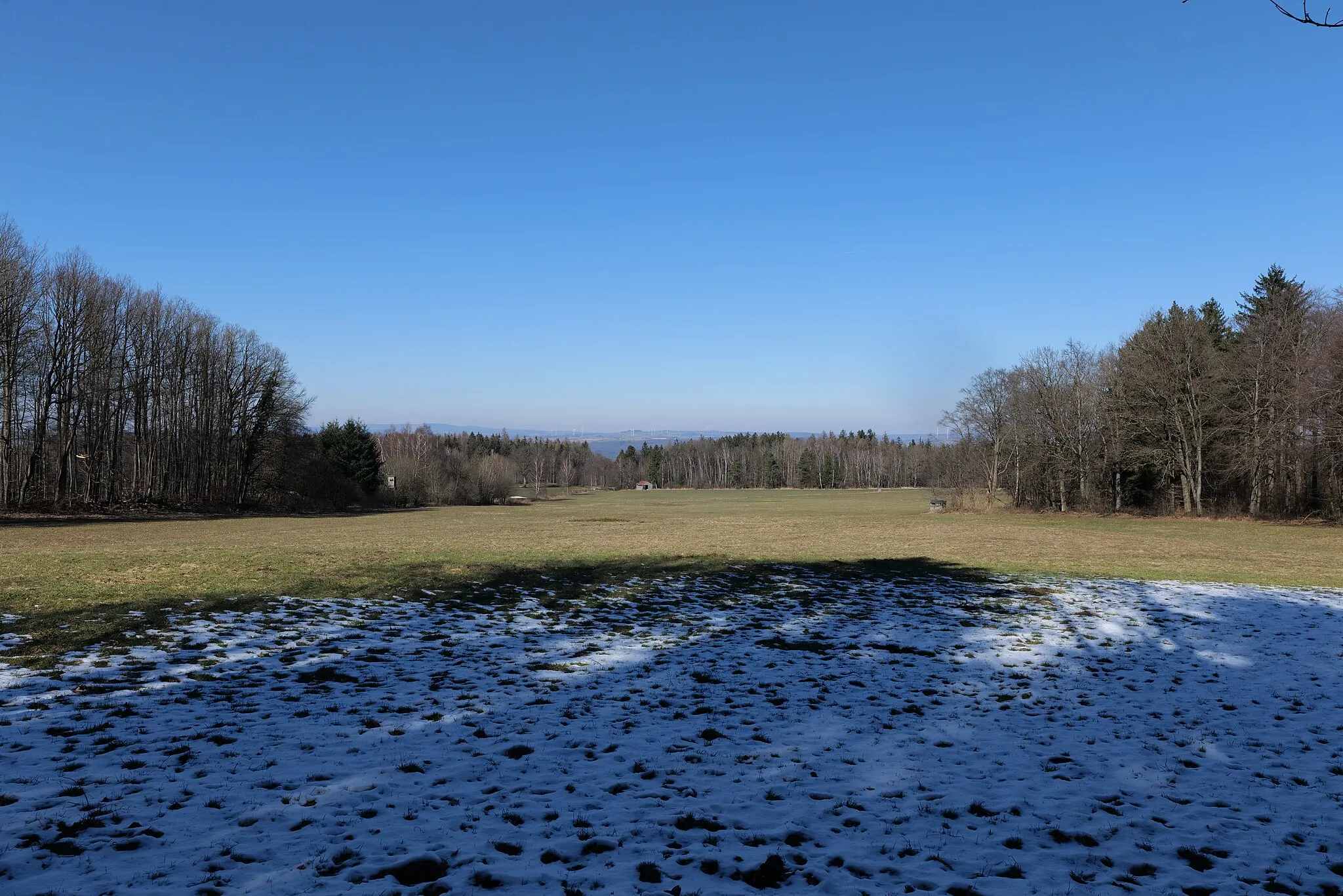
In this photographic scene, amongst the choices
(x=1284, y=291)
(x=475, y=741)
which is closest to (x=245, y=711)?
(x=475, y=741)

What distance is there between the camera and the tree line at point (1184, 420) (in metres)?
38.9

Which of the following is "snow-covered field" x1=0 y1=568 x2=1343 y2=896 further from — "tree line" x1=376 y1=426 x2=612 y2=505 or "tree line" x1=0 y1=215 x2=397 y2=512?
"tree line" x1=376 y1=426 x2=612 y2=505

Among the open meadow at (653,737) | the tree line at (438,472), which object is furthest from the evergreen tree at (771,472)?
the open meadow at (653,737)

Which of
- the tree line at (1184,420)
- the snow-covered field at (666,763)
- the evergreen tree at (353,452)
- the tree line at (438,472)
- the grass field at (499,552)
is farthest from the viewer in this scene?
the tree line at (438,472)

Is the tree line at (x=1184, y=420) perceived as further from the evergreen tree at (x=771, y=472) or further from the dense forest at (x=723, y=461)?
the evergreen tree at (x=771, y=472)

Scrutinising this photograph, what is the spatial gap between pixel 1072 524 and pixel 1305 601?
3012 cm

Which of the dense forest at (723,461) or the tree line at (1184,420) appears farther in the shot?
the dense forest at (723,461)

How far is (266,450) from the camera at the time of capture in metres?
57.8

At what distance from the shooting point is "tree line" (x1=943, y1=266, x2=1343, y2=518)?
38875 millimetres

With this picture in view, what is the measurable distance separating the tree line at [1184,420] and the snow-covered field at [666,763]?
37068mm

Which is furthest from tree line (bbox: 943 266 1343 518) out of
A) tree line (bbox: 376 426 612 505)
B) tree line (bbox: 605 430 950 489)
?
tree line (bbox: 605 430 950 489)

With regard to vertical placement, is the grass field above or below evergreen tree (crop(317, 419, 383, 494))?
below

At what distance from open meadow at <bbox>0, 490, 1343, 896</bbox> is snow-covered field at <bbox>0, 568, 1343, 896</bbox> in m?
0.03

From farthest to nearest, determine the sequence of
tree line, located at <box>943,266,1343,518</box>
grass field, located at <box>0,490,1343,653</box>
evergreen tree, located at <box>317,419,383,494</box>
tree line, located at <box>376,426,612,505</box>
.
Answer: tree line, located at <box>376,426,612,505</box> < evergreen tree, located at <box>317,419,383,494</box> < tree line, located at <box>943,266,1343,518</box> < grass field, located at <box>0,490,1343,653</box>
